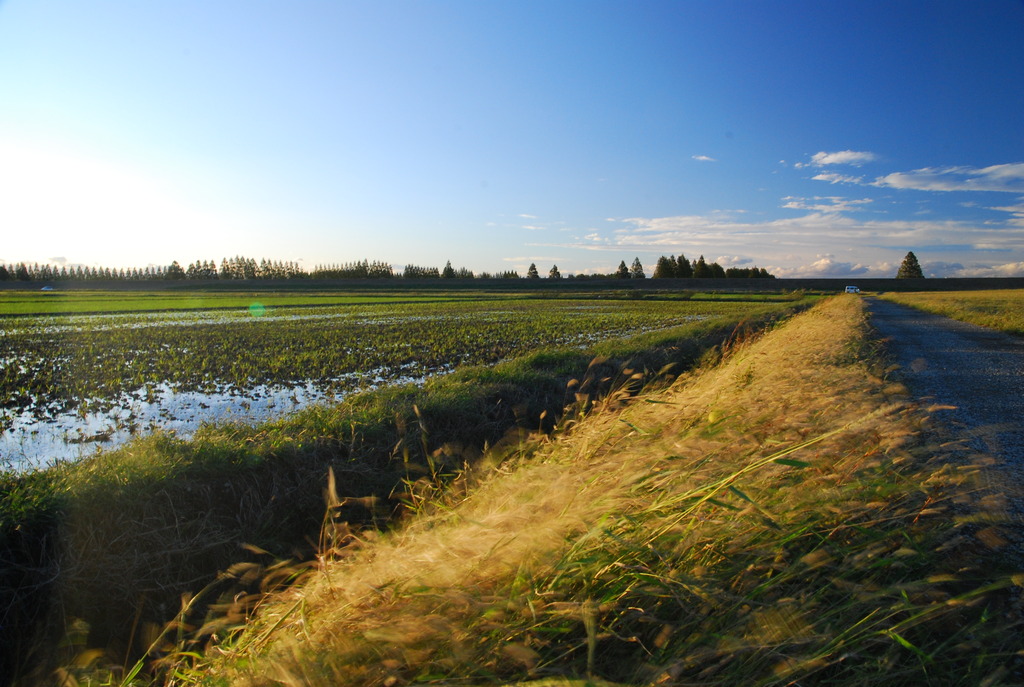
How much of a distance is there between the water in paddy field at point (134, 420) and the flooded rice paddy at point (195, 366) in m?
0.02

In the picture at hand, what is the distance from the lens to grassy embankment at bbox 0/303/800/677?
4047mm

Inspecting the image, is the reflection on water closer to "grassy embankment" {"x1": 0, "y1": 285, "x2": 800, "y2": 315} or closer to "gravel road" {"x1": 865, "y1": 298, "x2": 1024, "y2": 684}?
"gravel road" {"x1": 865, "y1": 298, "x2": 1024, "y2": 684}

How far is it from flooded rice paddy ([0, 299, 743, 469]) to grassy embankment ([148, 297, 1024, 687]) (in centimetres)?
592

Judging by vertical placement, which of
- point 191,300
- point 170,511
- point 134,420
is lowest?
point 170,511

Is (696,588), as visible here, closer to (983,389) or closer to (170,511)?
(170,511)

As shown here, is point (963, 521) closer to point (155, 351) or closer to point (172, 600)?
point (172, 600)

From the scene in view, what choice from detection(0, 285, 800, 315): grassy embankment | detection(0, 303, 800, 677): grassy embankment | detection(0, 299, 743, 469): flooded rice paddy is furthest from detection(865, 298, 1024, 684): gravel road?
detection(0, 285, 800, 315): grassy embankment

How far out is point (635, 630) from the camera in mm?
1818

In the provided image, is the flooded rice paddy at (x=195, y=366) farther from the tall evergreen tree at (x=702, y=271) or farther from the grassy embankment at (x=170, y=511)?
the tall evergreen tree at (x=702, y=271)

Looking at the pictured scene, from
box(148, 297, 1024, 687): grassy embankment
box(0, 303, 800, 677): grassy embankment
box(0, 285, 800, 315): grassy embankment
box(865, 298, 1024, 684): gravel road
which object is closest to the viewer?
box(148, 297, 1024, 687): grassy embankment

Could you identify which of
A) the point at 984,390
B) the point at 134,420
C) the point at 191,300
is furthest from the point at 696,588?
the point at 191,300

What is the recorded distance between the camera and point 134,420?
793 cm

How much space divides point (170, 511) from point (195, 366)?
874cm

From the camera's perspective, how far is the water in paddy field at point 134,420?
6.57 metres
